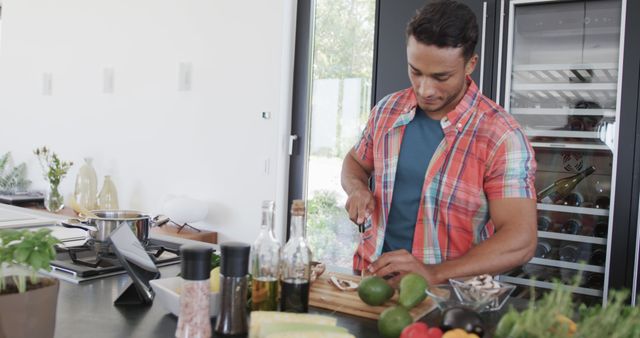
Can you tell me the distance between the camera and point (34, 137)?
16.4ft

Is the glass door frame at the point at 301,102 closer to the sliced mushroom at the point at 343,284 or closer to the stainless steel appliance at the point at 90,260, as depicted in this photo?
the stainless steel appliance at the point at 90,260

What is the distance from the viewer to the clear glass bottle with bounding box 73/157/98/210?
13.6ft

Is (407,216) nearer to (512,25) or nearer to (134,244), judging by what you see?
(134,244)

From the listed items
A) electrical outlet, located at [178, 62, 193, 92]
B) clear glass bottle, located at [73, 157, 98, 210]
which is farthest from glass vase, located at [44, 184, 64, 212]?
electrical outlet, located at [178, 62, 193, 92]

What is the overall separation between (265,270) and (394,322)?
0.92 ft

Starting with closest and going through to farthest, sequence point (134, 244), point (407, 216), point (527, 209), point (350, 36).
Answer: point (134, 244), point (527, 209), point (407, 216), point (350, 36)

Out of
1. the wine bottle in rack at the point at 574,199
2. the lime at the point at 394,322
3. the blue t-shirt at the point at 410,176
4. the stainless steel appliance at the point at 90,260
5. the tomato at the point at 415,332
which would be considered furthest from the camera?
the wine bottle in rack at the point at 574,199

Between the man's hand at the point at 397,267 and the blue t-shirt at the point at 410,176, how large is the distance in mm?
388

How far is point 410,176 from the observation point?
72.6 inches

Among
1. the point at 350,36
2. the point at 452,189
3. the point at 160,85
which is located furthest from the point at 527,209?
the point at 160,85

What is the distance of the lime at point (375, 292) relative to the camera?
1.23m

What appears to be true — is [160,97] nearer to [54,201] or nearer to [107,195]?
[107,195]

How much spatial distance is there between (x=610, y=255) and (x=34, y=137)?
4.49m

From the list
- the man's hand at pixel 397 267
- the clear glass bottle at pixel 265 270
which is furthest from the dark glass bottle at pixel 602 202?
the clear glass bottle at pixel 265 270
